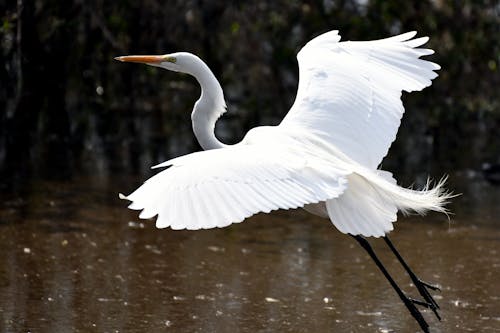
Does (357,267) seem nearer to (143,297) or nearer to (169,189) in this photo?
(143,297)

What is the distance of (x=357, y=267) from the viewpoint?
6652 mm

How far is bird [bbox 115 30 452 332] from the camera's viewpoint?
4.00 meters

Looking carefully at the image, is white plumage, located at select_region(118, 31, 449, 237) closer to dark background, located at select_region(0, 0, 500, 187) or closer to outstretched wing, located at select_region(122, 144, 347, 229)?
outstretched wing, located at select_region(122, 144, 347, 229)

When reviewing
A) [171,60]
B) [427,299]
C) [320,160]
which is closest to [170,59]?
[171,60]

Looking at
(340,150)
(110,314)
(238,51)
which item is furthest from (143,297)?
(238,51)

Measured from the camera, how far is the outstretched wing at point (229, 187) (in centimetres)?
388

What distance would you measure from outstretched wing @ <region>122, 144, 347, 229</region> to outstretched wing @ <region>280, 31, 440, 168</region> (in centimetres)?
92

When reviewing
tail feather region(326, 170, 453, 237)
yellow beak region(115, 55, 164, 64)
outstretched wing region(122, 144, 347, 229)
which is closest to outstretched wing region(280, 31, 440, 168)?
tail feather region(326, 170, 453, 237)

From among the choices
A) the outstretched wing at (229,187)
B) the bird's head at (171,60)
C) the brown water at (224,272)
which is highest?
the bird's head at (171,60)

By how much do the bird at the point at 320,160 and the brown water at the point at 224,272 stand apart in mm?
499

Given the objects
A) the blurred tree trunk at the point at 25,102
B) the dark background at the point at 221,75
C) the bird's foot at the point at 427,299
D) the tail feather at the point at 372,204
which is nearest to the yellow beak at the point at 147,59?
the tail feather at the point at 372,204

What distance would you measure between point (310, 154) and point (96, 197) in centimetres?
382

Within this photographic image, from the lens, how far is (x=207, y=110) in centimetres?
560

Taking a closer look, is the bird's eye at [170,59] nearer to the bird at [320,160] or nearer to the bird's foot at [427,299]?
the bird at [320,160]
